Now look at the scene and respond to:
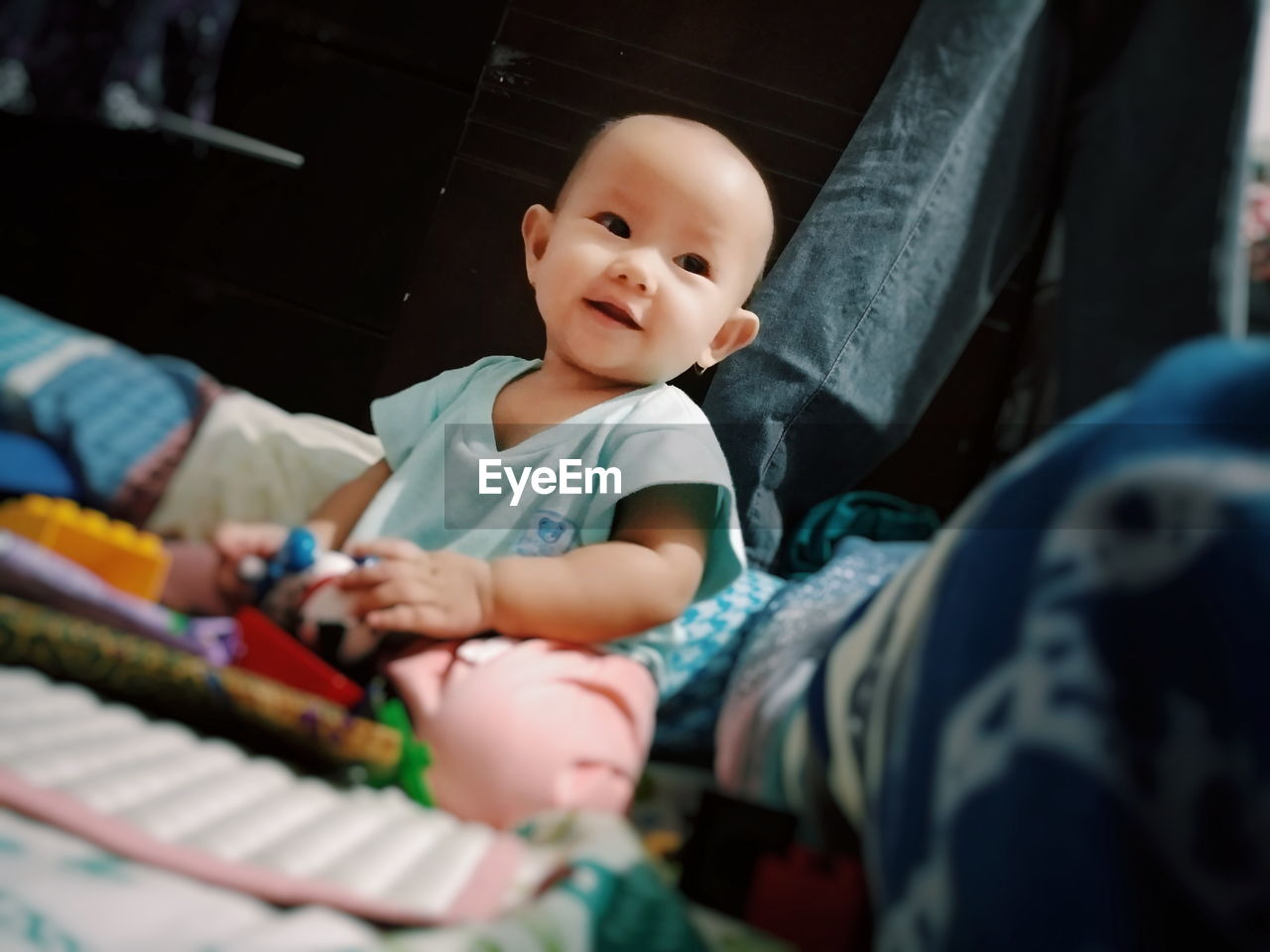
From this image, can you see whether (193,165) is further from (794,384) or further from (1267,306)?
(1267,306)

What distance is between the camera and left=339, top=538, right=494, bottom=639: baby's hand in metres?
0.38

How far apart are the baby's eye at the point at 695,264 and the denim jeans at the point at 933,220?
95mm

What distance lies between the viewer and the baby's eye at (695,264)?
488mm

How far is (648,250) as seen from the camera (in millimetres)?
481

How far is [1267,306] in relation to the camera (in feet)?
1.49

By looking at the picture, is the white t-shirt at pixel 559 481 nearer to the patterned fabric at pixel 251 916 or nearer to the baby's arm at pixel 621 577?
the baby's arm at pixel 621 577


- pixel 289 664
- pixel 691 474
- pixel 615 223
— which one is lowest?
pixel 289 664

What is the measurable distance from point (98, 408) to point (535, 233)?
26 cm

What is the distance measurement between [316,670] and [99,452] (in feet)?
0.65

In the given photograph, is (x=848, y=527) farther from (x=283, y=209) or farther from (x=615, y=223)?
(x=283, y=209)

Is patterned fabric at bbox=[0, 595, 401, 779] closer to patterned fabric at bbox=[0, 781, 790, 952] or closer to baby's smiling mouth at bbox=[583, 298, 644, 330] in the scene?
patterned fabric at bbox=[0, 781, 790, 952]

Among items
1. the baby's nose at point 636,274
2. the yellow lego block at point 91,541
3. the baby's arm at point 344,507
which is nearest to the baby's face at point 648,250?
the baby's nose at point 636,274

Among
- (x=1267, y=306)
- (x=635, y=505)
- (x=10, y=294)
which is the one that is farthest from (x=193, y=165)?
(x=1267, y=306)

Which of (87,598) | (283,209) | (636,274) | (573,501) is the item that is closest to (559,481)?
(573,501)
